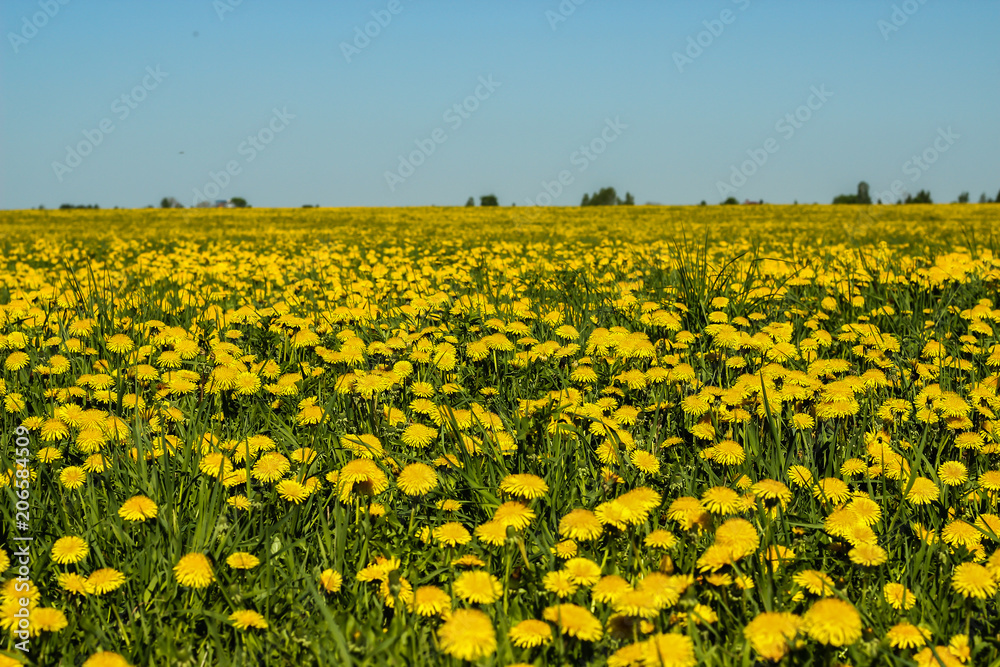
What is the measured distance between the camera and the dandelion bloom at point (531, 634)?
4.18 ft

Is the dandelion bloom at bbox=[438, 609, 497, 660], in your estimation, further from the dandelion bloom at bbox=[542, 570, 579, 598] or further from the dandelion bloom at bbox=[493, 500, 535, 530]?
the dandelion bloom at bbox=[493, 500, 535, 530]

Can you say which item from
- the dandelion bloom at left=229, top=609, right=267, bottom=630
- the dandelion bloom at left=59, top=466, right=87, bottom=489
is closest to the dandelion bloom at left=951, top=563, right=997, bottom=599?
the dandelion bloom at left=229, top=609, right=267, bottom=630

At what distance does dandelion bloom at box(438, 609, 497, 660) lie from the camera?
119 centimetres

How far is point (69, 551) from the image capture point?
1510 millimetres

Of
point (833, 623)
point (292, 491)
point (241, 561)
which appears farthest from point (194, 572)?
point (833, 623)

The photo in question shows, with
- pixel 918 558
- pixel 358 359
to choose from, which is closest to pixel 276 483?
pixel 358 359

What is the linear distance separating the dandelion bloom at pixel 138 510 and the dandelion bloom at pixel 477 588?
0.82 metres

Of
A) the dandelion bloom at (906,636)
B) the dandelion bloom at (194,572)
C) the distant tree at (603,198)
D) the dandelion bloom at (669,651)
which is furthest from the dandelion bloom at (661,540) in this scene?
the distant tree at (603,198)

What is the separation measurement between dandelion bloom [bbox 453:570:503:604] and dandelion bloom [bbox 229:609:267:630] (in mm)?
399

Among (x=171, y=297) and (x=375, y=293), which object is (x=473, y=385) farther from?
(x=171, y=297)

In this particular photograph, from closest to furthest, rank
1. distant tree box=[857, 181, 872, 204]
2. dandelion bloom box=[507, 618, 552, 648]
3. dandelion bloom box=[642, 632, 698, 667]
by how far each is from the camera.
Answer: dandelion bloom box=[642, 632, 698, 667]
dandelion bloom box=[507, 618, 552, 648]
distant tree box=[857, 181, 872, 204]

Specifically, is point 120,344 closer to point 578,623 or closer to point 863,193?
point 578,623

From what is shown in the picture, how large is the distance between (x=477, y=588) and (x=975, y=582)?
1.06 meters

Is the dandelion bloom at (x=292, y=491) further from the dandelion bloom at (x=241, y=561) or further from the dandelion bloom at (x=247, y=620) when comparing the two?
the dandelion bloom at (x=247, y=620)
